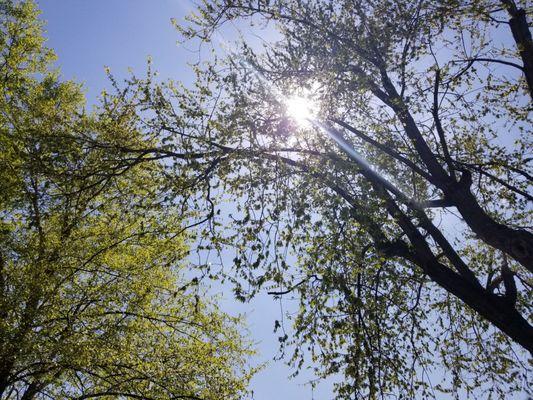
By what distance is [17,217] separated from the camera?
→ 1016 cm

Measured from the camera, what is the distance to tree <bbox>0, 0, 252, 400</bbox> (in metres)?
8.32

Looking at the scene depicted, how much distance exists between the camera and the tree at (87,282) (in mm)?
8320

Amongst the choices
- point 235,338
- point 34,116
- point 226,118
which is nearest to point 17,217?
point 34,116

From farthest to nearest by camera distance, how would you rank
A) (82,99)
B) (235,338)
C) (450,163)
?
(82,99)
(235,338)
(450,163)

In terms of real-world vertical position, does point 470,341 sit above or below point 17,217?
below

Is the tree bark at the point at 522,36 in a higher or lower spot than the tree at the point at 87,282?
higher

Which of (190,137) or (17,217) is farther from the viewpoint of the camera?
(17,217)

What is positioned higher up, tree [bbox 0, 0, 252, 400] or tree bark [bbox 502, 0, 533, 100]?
tree bark [bbox 502, 0, 533, 100]

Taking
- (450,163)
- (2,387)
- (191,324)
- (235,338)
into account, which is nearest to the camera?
(450,163)

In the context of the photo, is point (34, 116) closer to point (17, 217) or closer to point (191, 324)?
point (17, 217)

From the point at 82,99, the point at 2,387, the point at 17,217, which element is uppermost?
the point at 82,99

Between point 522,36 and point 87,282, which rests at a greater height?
point 522,36

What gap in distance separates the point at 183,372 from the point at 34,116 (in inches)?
311

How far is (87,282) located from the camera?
10.5 m
